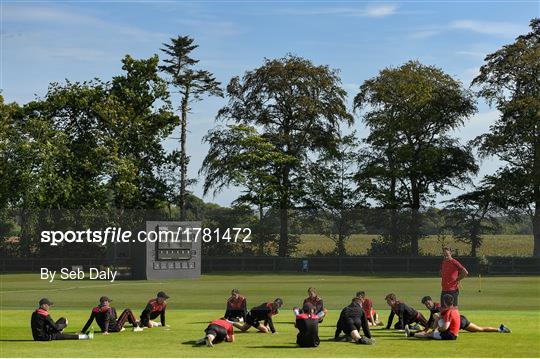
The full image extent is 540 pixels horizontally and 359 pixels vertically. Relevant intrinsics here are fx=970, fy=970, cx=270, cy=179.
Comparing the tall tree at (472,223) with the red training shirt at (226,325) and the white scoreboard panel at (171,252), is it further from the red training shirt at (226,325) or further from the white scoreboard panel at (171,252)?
the red training shirt at (226,325)

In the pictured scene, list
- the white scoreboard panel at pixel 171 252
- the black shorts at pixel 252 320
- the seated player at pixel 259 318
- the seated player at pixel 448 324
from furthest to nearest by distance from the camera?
the white scoreboard panel at pixel 171 252, the black shorts at pixel 252 320, the seated player at pixel 259 318, the seated player at pixel 448 324

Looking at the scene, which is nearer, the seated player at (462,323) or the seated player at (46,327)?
the seated player at (46,327)

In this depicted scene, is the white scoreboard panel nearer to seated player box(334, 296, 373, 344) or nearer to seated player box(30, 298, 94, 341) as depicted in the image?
seated player box(30, 298, 94, 341)

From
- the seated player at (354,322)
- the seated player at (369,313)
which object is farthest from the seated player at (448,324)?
the seated player at (369,313)

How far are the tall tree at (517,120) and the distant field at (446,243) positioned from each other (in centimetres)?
1654

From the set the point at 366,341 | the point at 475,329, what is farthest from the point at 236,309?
the point at 475,329

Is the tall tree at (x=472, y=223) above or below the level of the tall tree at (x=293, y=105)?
below

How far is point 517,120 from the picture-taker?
81.7 metres

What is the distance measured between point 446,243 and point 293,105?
3215cm

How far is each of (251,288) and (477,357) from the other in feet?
93.9

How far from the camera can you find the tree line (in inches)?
3110

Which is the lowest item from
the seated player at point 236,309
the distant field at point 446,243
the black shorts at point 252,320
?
the black shorts at point 252,320

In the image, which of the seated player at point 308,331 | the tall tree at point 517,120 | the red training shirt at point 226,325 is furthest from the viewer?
the tall tree at point 517,120

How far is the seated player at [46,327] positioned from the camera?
86.9 feet
